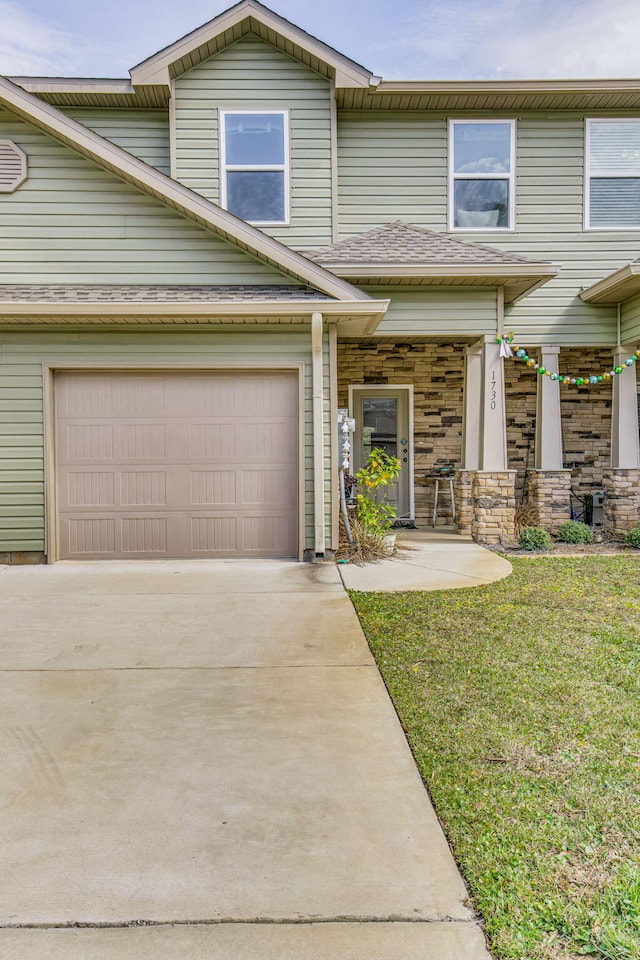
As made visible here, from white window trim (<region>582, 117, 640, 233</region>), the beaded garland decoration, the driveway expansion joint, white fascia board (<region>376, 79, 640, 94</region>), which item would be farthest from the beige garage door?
the driveway expansion joint

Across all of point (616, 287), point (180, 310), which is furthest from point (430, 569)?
point (616, 287)

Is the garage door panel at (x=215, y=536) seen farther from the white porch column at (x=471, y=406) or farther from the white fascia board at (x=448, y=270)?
the white porch column at (x=471, y=406)

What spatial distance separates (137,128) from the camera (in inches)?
395

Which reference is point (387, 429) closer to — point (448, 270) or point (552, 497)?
point (552, 497)

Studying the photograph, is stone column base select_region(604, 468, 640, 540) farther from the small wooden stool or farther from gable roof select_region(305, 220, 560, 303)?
gable roof select_region(305, 220, 560, 303)

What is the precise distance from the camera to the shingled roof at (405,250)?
8.85 metres

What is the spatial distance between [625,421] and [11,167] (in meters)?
8.51

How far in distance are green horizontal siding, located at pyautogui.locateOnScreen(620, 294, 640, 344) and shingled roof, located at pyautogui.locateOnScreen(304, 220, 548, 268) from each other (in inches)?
67.0

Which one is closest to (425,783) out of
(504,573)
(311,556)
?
(504,573)

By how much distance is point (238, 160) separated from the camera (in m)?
9.71

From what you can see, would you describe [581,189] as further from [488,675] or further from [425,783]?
[425,783]

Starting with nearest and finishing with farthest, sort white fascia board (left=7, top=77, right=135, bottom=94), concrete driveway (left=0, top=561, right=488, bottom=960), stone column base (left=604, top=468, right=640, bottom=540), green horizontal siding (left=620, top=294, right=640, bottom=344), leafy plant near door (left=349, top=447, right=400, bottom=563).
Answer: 1. concrete driveway (left=0, top=561, right=488, bottom=960)
2. leafy plant near door (left=349, top=447, right=400, bottom=563)
3. green horizontal siding (left=620, top=294, right=640, bottom=344)
4. stone column base (left=604, top=468, right=640, bottom=540)
5. white fascia board (left=7, top=77, right=135, bottom=94)

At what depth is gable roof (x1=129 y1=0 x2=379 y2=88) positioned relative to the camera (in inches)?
364

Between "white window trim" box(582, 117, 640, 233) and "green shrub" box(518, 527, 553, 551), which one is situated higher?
"white window trim" box(582, 117, 640, 233)
